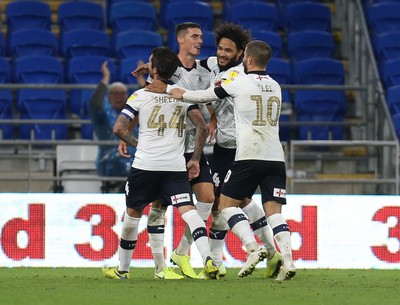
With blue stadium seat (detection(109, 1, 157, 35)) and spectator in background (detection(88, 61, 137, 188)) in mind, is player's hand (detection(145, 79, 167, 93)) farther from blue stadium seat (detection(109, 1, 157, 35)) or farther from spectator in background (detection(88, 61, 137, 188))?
blue stadium seat (detection(109, 1, 157, 35))

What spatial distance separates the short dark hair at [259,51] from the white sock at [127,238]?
5.68ft

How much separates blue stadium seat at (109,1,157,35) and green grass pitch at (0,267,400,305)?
26.4 feet

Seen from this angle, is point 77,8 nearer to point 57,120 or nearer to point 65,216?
point 57,120

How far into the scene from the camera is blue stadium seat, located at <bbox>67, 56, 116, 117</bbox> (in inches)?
661

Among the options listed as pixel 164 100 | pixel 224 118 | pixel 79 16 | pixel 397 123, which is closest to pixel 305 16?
pixel 397 123

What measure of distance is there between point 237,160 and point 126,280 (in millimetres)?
1425

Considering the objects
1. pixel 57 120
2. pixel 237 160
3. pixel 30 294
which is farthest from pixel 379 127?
pixel 30 294

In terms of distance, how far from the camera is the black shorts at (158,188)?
31.4 ft

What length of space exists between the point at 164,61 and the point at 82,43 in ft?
26.6

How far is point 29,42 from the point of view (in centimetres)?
1748

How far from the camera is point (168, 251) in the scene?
12391 mm

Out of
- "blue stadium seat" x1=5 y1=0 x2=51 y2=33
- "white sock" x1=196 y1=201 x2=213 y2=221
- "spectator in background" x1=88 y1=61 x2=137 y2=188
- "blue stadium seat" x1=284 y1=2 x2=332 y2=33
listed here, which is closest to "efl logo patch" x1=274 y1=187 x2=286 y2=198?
"white sock" x1=196 y1=201 x2=213 y2=221

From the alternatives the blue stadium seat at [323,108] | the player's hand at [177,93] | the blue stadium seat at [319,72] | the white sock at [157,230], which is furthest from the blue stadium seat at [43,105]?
the player's hand at [177,93]

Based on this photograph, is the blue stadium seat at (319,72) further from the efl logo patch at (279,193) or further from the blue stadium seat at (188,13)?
the efl logo patch at (279,193)
